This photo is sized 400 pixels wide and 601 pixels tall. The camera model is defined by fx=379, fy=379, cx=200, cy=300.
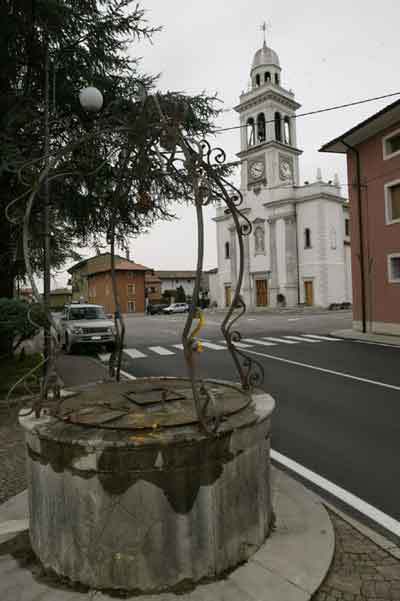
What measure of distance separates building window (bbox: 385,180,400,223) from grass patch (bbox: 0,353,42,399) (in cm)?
1627

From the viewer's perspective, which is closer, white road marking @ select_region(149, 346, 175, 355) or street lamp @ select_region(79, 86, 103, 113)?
street lamp @ select_region(79, 86, 103, 113)

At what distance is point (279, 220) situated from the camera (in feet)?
149

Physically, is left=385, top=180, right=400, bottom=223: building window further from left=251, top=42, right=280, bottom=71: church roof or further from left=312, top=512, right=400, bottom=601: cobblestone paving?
left=251, top=42, right=280, bottom=71: church roof

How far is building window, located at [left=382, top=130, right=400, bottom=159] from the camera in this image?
17406 mm

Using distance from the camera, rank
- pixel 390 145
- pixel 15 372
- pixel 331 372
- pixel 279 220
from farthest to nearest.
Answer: pixel 279 220 < pixel 390 145 < pixel 331 372 < pixel 15 372

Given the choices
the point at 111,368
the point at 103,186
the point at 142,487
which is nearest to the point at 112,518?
the point at 142,487

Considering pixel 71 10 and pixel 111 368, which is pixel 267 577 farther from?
pixel 71 10

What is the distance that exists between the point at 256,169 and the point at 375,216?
32.2m

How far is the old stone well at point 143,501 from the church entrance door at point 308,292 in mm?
41878

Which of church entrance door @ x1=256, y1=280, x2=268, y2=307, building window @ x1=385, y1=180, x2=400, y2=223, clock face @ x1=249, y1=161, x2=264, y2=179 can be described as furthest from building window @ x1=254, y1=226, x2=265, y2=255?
building window @ x1=385, y1=180, x2=400, y2=223

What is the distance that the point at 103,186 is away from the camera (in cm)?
991

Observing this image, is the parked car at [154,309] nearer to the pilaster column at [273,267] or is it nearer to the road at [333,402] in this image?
the pilaster column at [273,267]

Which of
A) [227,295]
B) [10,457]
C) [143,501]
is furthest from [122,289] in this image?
[143,501]

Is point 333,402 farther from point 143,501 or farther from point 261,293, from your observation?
point 261,293
